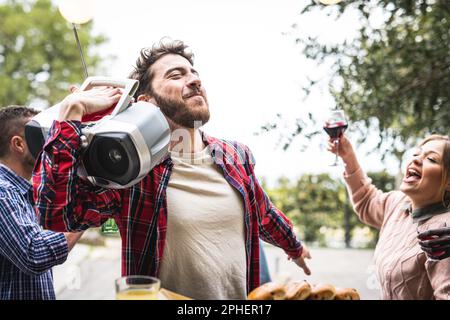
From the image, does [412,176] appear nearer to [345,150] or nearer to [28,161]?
[345,150]

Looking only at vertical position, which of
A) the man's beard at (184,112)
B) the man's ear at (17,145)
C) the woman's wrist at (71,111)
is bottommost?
the man's ear at (17,145)

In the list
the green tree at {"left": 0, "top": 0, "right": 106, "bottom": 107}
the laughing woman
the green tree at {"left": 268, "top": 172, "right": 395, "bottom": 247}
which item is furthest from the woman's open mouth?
the green tree at {"left": 0, "top": 0, "right": 106, "bottom": 107}

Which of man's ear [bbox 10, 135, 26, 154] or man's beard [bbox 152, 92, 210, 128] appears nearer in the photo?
man's beard [bbox 152, 92, 210, 128]

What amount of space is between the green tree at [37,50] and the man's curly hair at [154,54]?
8157 mm

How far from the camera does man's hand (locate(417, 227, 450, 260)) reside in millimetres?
1335

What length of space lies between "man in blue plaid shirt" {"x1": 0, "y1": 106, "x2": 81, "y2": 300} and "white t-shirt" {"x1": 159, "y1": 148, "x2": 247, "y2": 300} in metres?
0.35

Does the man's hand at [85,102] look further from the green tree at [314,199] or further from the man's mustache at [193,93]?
the green tree at [314,199]

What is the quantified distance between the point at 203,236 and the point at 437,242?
0.65m

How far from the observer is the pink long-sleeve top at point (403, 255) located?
1.45 m

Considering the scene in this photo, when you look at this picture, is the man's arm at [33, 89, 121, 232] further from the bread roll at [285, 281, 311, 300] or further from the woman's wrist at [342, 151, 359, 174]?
the woman's wrist at [342, 151, 359, 174]

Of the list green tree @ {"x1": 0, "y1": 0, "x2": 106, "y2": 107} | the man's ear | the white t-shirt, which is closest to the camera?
the white t-shirt

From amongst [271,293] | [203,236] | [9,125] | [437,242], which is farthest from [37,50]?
[271,293]

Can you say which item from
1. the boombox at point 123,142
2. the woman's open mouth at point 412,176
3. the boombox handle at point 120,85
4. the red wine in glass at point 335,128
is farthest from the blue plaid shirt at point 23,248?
the woman's open mouth at point 412,176
